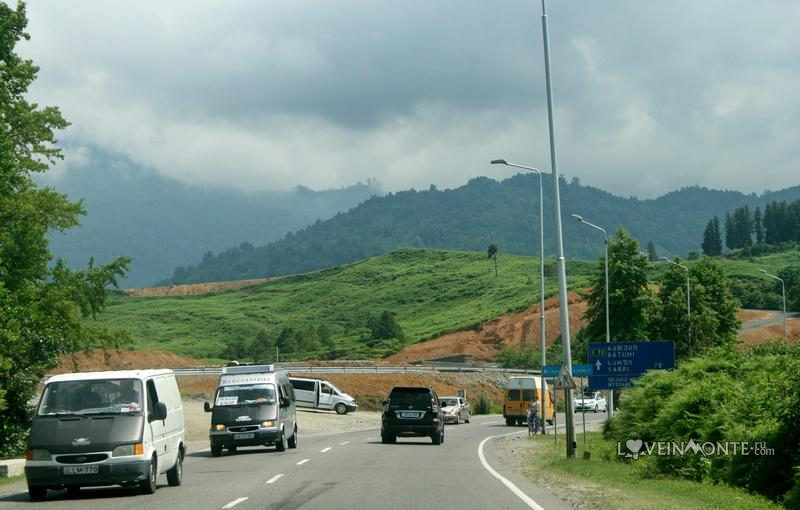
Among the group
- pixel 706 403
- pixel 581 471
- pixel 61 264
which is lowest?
pixel 581 471

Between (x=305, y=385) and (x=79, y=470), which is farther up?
(x=79, y=470)

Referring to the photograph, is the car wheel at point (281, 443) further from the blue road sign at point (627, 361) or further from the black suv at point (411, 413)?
the blue road sign at point (627, 361)

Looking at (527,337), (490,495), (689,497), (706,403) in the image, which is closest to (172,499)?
(490,495)

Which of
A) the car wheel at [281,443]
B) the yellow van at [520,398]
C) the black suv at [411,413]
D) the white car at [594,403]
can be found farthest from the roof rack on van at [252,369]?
the white car at [594,403]

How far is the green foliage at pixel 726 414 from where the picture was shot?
16391 millimetres

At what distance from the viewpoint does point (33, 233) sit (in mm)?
38906

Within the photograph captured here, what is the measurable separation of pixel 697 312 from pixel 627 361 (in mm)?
46776

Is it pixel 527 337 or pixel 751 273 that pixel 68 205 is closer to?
pixel 527 337

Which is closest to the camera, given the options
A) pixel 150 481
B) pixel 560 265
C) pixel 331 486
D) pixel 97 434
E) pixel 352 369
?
pixel 97 434

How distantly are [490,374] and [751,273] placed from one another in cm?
8327

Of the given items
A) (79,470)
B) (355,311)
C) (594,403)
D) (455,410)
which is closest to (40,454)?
(79,470)

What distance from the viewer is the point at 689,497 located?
52.8 feet

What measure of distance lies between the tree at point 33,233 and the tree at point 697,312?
125 ft

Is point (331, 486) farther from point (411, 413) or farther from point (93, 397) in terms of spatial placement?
point (411, 413)
